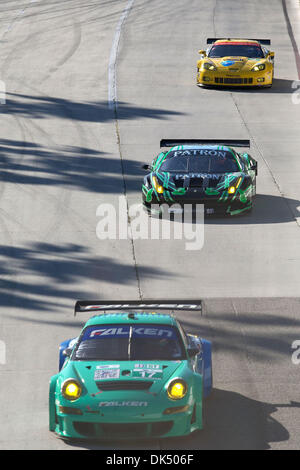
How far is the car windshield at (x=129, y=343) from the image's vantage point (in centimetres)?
1010

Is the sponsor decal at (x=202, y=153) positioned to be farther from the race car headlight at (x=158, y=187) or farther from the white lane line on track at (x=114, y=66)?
the white lane line on track at (x=114, y=66)

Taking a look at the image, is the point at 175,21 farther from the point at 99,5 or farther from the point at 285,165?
the point at 285,165

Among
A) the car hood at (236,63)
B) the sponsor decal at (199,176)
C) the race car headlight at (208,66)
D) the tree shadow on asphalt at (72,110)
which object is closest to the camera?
the sponsor decal at (199,176)

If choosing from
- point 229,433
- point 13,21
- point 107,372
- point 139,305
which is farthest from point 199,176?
point 13,21

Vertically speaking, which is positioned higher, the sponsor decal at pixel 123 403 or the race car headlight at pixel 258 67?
the sponsor decal at pixel 123 403

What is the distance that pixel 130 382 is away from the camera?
9562mm

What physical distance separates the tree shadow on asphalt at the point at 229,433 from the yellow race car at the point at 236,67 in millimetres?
18971

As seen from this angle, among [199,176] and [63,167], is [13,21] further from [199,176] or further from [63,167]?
[199,176]

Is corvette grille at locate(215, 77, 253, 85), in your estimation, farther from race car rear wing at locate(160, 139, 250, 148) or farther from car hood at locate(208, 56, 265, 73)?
race car rear wing at locate(160, 139, 250, 148)

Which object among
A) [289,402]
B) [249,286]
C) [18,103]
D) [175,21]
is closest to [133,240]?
[249,286]

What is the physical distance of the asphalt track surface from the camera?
36.5 ft

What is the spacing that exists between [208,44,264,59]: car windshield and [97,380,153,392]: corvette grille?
20.5 metres

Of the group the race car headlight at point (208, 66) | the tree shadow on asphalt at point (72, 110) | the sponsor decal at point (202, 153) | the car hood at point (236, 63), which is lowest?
the tree shadow on asphalt at point (72, 110)

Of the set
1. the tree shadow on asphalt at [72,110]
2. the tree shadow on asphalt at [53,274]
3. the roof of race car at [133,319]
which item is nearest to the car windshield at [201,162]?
the tree shadow on asphalt at [53,274]
